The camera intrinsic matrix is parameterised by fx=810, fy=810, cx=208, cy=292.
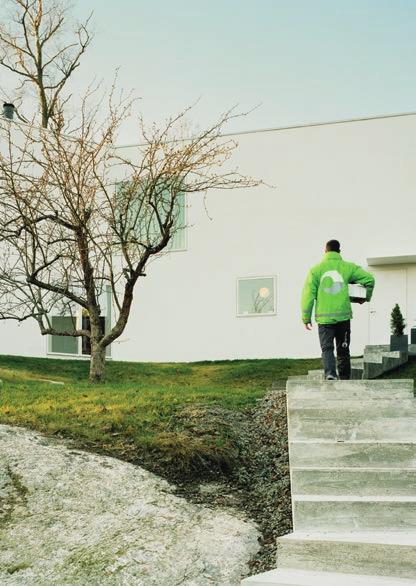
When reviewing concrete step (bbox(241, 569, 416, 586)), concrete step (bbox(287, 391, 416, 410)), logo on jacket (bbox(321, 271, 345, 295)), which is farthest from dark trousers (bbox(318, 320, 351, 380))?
concrete step (bbox(241, 569, 416, 586))

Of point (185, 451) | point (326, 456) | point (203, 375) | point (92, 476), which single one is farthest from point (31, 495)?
point (203, 375)

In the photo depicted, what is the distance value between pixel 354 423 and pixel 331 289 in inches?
97.0

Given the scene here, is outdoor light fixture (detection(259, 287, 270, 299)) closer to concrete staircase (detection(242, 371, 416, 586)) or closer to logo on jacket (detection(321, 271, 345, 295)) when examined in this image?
logo on jacket (detection(321, 271, 345, 295))

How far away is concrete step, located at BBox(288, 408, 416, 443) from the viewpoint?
8023 mm

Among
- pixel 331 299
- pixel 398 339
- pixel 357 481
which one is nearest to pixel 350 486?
pixel 357 481

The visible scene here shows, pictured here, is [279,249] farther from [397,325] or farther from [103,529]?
[103,529]

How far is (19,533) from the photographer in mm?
6785

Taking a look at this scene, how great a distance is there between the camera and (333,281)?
10227 millimetres

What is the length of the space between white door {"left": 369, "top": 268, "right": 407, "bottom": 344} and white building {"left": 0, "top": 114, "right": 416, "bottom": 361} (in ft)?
0.09

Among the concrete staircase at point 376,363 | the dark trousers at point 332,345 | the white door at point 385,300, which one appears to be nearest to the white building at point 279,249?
the white door at point 385,300

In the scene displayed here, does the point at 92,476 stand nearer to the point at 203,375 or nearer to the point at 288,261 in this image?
the point at 203,375

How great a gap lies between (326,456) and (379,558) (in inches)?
67.3

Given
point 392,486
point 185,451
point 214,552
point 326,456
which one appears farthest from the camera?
point 185,451

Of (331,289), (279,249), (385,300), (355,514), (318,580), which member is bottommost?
(318,580)
